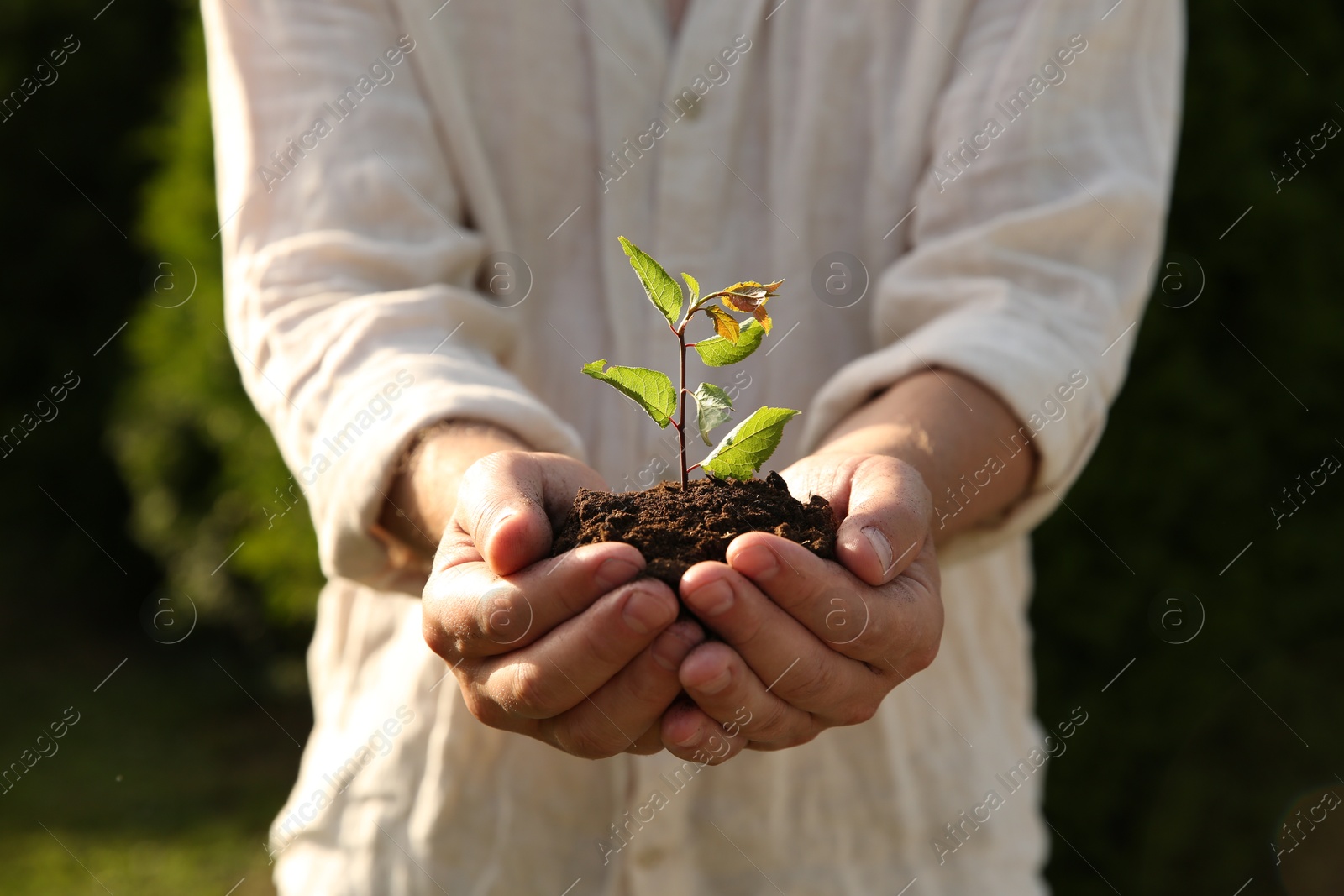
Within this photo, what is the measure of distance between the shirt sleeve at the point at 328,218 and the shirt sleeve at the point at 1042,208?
730 millimetres

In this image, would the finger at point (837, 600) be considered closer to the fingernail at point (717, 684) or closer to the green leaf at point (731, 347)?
the fingernail at point (717, 684)

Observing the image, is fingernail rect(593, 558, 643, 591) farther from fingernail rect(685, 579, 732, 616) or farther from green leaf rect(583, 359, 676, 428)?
green leaf rect(583, 359, 676, 428)

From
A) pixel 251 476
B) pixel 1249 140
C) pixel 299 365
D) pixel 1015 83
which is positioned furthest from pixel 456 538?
pixel 251 476

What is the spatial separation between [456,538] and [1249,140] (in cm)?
356

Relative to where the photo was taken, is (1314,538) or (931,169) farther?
(1314,538)

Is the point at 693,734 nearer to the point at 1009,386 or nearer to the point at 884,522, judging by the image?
the point at 884,522

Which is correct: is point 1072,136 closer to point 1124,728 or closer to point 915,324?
point 915,324

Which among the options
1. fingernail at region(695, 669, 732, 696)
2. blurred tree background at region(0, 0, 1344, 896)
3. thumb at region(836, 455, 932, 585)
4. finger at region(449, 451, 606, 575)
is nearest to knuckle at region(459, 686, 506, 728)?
finger at region(449, 451, 606, 575)

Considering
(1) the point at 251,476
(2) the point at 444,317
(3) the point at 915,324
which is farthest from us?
(1) the point at 251,476

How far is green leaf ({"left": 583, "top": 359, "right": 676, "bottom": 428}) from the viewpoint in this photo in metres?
1.70

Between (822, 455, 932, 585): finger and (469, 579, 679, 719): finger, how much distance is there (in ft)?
0.87

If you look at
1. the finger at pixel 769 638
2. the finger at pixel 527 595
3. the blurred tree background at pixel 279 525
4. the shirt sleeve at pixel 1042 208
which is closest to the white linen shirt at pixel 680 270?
the shirt sleeve at pixel 1042 208

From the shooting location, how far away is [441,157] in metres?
2.25

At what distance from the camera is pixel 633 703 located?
1490mm
